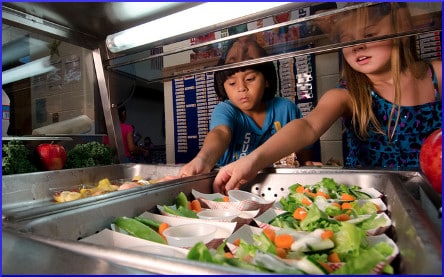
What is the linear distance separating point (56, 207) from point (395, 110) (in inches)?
59.3

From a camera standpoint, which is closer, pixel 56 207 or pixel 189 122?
pixel 56 207

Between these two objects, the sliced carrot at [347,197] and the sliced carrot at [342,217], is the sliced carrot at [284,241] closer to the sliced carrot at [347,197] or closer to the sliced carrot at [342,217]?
the sliced carrot at [342,217]

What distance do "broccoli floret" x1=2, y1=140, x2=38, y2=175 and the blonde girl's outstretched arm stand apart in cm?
91

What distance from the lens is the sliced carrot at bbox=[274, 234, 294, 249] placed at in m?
0.56

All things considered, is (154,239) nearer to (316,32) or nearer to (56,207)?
(56,207)

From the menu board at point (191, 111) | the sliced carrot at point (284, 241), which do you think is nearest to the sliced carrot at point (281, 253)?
the sliced carrot at point (284, 241)

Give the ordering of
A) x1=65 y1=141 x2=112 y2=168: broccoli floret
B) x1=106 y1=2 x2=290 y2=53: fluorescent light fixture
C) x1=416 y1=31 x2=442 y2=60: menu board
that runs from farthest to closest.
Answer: x1=416 y1=31 x2=442 y2=60: menu board, x1=65 y1=141 x2=112 y2=168: broccoli floret, x1=106 y1=2 x2=290 y2=53: fluorescent light fixture

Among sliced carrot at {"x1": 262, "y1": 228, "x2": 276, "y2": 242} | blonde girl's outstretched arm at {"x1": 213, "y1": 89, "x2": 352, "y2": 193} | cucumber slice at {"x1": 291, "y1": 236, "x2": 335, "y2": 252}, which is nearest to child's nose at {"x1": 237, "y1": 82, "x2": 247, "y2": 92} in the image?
blonde girl's outstretched arm at {"x1": 213, "y1": 89, "x2": 352, "y2": 193}

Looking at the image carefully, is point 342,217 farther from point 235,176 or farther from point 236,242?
point 235,176

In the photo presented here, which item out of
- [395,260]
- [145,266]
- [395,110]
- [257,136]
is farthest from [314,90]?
[145,266]

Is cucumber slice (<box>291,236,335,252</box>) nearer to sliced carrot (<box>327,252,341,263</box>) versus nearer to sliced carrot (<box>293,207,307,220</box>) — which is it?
sliced carrot (<box>327,252,341,263</box>)

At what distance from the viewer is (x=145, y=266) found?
1.24 ft

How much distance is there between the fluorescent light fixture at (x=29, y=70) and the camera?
2252 millimetres

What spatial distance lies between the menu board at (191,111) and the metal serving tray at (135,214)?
101 inches
